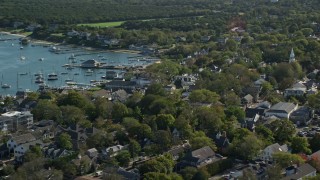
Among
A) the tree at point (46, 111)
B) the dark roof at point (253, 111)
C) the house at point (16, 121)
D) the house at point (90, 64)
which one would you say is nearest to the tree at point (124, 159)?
the tree at point (46, 111)

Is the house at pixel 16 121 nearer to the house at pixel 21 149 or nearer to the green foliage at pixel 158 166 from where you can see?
the house at pixel 21 149

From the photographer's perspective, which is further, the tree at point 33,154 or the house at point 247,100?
the house at point 247,100

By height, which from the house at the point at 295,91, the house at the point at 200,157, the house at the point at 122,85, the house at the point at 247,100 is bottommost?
the house at the point at 122,85

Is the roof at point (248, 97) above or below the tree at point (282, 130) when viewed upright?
below

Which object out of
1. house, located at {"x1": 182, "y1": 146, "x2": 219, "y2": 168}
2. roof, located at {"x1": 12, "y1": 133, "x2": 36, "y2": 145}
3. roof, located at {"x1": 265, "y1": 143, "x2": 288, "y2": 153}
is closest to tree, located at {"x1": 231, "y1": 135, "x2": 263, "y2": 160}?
roof, located at {"x1": 265, "y1": 143, "x2": 288, "y2": 153}

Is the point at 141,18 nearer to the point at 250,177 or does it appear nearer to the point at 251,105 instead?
the point at 251,105

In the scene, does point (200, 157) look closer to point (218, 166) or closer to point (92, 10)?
point (218, 166)
